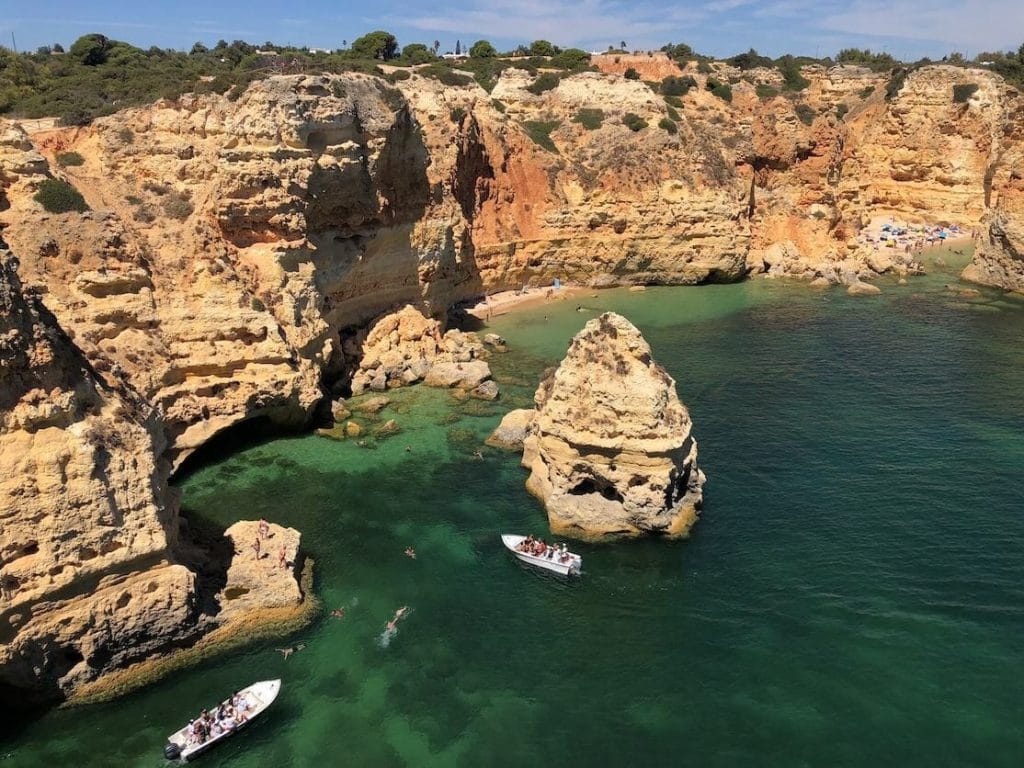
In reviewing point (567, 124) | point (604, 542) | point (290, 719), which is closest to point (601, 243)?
point (567, 124)

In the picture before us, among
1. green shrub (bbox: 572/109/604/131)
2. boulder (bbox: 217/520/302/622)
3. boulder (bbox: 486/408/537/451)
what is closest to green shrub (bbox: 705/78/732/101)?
green shrub (bbox: 572/109/604/131)

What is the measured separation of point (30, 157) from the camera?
104 feet

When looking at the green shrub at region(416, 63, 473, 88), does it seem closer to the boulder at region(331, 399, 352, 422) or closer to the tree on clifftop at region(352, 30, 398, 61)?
the tree on clifftop at region(352, 30, 398, 61)

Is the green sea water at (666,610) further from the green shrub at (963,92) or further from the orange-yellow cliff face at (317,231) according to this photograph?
the green shrub at (963,92)

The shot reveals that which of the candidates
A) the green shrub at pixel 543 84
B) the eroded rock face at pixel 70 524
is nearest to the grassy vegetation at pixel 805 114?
the green shrub at pixel 543 84

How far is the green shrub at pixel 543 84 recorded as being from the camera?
229 feet

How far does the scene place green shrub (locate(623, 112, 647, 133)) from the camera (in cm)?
6362

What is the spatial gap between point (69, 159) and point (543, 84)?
43941mm

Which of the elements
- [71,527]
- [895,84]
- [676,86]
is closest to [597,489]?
[71,527]

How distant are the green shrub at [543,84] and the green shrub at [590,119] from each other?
17.9ft

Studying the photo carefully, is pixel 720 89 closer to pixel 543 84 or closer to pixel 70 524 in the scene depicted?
pixel 543 84

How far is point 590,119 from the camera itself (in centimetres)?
6512

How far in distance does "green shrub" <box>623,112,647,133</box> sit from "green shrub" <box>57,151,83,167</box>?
41.9m

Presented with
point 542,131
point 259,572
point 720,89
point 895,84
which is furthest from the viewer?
point 895,84
